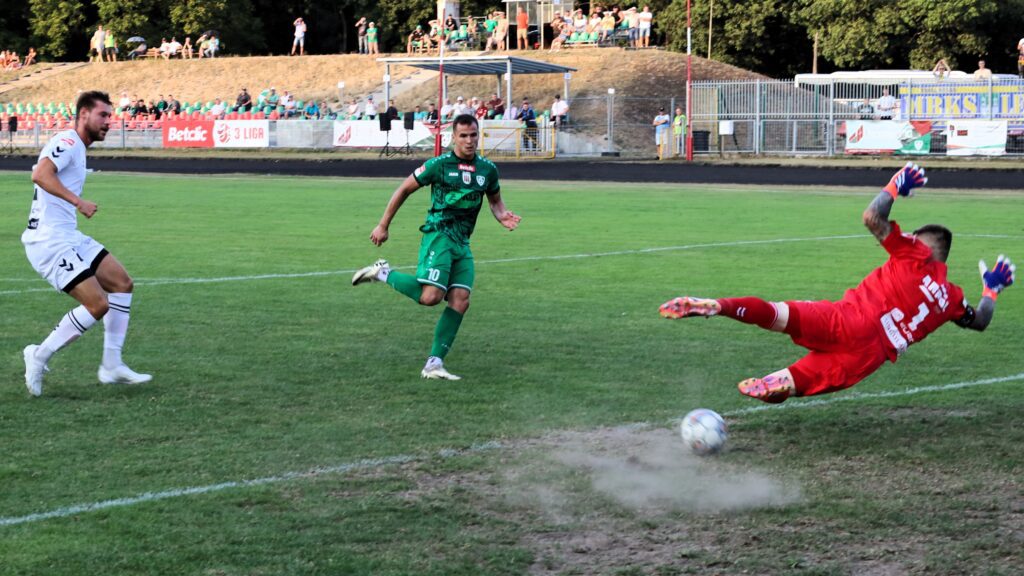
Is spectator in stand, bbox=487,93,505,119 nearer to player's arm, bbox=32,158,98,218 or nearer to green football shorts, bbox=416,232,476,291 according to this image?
green football shorts, bbox=416,232,476,291

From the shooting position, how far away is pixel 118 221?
21.3 metres

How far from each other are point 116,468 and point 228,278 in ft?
25.6

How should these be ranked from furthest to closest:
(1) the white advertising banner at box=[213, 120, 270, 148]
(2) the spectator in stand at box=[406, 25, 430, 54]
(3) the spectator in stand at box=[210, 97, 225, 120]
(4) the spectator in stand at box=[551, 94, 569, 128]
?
(2) the spectator in stand at box=[406, 25, 430, 54], (3) the spectator in stand at box=[210, 97, 225, 120], (1) the white advertising banner at box=[213, 120, 270, 148], (4) the spectator in stand at box=[551, 94, 569, 128]

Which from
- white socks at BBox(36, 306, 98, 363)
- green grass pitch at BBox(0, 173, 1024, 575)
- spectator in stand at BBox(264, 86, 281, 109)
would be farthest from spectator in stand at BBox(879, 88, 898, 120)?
white socks at BBox(36, 306, 98, 363)

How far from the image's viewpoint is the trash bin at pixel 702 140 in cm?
4622

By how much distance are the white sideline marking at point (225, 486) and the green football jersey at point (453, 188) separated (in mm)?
2811

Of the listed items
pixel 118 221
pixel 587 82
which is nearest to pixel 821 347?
pixel 118 221

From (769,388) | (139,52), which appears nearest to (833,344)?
(769,388)

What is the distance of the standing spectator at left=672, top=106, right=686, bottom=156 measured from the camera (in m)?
45.8

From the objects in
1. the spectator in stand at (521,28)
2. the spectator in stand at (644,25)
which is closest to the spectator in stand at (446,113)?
the spectator in stand at (521,28)

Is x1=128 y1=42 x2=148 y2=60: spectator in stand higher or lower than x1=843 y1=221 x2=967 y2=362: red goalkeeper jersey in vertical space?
higher

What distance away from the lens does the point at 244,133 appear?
172 feet

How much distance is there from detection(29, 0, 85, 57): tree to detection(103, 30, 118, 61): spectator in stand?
163 inches

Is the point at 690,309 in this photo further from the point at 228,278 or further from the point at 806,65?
the point at 806,65
